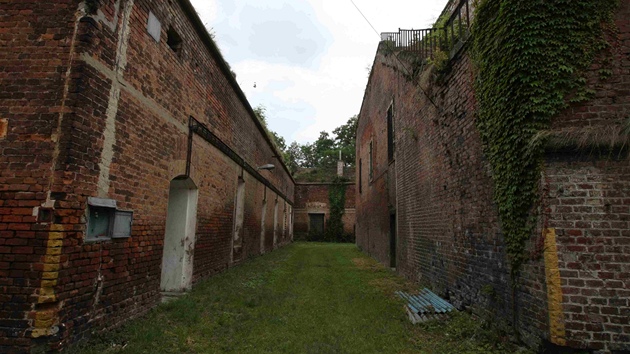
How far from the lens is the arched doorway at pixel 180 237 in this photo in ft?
21.3

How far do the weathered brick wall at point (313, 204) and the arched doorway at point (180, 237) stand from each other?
21.5m

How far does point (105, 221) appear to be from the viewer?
3.97 metres

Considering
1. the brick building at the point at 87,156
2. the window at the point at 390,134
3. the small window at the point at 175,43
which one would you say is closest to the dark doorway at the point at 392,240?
the window at the point at 390,134

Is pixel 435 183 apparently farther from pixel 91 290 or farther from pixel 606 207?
pixel 91 290

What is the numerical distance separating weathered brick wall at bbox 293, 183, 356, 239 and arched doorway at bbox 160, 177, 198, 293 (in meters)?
21.5

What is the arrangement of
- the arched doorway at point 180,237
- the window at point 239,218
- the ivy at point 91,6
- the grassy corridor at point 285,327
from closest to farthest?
the ivy at point 91,6 < the grassy corridor at point 285,327 < the arched doorway at point 180,237 < the window at point 239,218

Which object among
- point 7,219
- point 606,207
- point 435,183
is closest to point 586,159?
point 606,207

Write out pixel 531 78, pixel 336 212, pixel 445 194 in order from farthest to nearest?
pixel 336 212 → pixel 445 194 → pixel 531 78

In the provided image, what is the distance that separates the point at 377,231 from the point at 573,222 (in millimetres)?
10364

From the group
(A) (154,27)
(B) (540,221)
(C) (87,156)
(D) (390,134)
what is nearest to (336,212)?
(D) (390,134)

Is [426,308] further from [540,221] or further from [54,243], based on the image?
[54,243]

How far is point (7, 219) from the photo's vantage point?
3285 mm

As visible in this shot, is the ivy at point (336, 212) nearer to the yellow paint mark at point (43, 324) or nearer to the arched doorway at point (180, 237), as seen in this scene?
the arched doorway at point (180, 237)

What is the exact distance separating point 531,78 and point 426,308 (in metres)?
3.75
